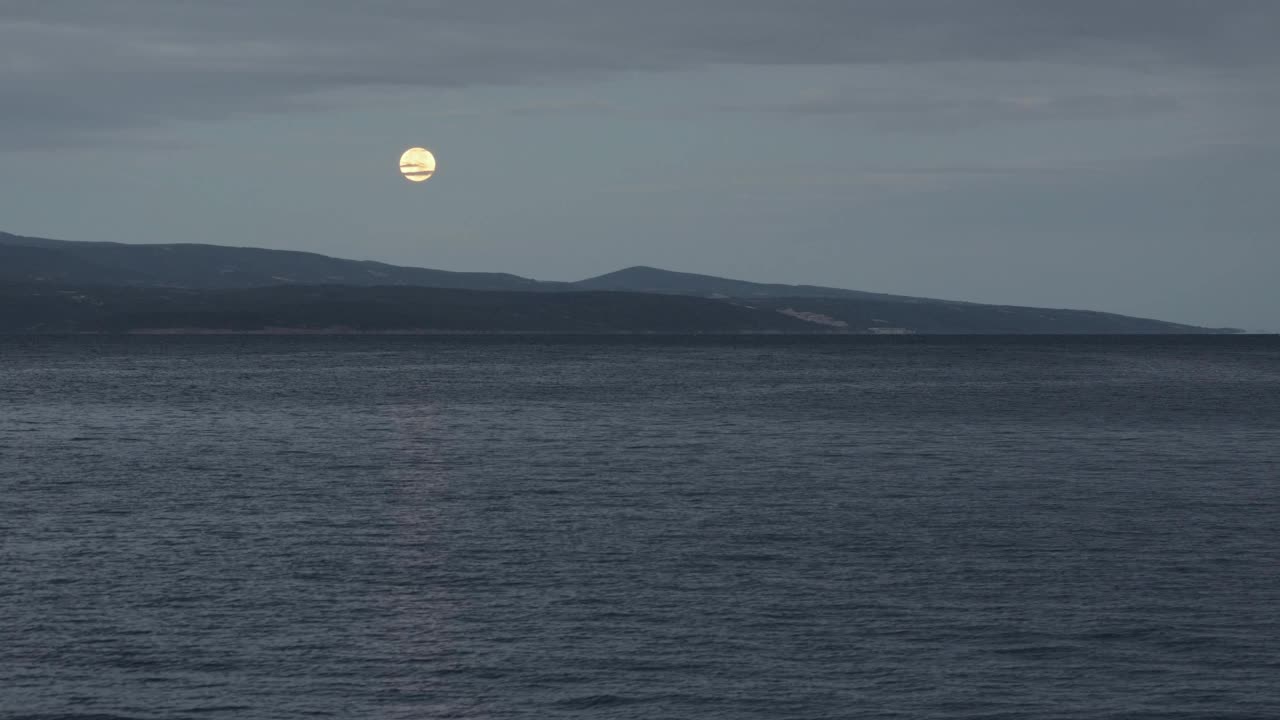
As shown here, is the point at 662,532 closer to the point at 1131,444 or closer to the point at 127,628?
the point at 127,628

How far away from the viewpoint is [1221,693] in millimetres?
33344

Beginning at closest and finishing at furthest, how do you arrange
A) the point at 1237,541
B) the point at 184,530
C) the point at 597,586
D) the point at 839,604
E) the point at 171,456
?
the point at 839,604
the point at 597,586
the point at 1237,541
the point at 184,530
the point at 171,456

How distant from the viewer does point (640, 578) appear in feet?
154

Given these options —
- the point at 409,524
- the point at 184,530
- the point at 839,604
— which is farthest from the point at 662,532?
the point at 184,530

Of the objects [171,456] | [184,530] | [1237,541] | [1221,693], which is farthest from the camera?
[171,456]

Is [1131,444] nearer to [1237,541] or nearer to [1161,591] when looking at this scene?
[1237,541]

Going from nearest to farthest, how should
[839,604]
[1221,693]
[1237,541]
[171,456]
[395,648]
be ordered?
[1221,693], [395,648], [839,604], [1237,541], [171,456]

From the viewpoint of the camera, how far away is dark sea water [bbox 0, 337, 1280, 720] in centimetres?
3392

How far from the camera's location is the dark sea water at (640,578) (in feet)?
111

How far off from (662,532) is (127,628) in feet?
75.3

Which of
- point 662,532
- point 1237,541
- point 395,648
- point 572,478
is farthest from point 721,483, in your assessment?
point 395,648

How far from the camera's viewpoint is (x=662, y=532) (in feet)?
186

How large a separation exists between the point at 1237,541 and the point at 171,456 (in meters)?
63.5

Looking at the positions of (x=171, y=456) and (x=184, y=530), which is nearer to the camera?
(x=184, y=530)
